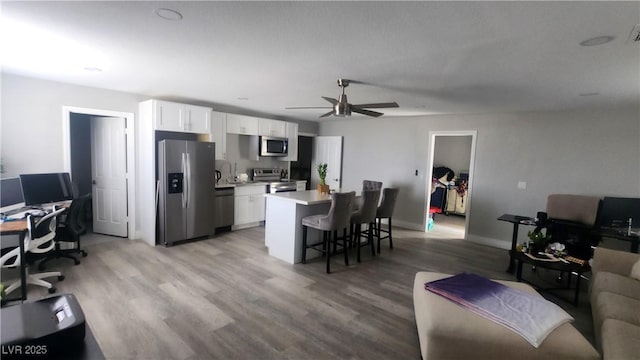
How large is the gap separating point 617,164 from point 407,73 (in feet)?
12.6

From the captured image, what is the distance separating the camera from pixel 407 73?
295 cm

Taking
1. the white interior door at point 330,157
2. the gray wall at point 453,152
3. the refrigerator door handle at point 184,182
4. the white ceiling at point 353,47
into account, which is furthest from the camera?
the gray wall at point 453,152

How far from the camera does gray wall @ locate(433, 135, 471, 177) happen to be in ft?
26.2

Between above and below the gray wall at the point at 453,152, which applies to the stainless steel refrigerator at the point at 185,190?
below

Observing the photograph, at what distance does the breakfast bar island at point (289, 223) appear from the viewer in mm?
3984

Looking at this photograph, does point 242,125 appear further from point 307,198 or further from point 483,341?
point 483,341

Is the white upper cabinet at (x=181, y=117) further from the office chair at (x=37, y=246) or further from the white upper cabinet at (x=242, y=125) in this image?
the office chair at (x=37, y=246)

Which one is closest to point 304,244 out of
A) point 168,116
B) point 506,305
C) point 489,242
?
point 506,305

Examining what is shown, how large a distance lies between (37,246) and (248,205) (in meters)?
3.06

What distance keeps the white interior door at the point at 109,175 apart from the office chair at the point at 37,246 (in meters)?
1.45

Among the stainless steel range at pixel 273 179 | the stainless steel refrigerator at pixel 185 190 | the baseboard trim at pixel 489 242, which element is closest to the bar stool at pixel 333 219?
the stainless steel refrigerator at pixel 185 190

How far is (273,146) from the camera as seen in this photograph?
6270mm

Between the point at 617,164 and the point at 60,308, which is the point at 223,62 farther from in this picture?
the point at 617,164

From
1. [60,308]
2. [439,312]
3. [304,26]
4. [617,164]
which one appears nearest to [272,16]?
[304,26]
